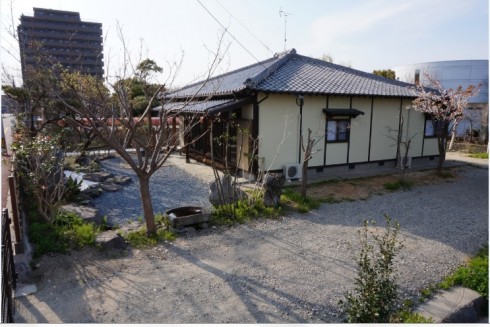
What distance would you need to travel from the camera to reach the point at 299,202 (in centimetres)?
778

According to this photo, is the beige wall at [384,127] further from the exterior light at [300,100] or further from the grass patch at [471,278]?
the grass patch at [471,278]

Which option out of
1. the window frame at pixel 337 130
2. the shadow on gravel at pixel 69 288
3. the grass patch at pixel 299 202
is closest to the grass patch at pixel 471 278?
the grass patch at pixel 299 202

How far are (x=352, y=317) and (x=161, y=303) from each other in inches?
81.1

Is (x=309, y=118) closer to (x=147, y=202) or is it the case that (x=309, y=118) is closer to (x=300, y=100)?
(x=300, y=100)

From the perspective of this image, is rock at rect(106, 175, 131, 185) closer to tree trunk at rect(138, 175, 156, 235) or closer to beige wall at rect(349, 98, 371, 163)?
tree trunk at rect(138, 175, 156, 235)

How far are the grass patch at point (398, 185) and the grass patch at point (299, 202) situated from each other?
2286 mm

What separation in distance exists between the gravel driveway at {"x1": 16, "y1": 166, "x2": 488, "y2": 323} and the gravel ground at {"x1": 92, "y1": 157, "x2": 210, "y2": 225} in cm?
181

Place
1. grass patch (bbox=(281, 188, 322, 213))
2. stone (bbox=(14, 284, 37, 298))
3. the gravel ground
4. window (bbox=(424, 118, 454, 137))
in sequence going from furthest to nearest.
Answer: window (bbox=(424, 118, 454, 137)) → grass patch (bbox=(281, 188, 322, 213)) → the gravel ground → stone (bbox=(14, 284, 37, 298))

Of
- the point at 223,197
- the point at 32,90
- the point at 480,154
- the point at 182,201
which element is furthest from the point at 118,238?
the point at 480,154

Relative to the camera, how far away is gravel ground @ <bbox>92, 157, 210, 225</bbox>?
23.9 ft

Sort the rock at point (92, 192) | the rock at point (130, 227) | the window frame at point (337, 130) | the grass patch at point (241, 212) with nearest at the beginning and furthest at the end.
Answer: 1. the rock at point (130, 227)
2. the grass patch at point (241, 212)
3. the rock at point (92, 192)
4. the window frame at point (337, 130)

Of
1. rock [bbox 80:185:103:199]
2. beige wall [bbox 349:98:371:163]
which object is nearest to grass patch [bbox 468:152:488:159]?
beige wall [bbox 349:98:371:163]

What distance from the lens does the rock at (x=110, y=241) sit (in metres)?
5.13

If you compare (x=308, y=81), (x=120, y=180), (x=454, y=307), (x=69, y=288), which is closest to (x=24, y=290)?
(x=69, y=288)
